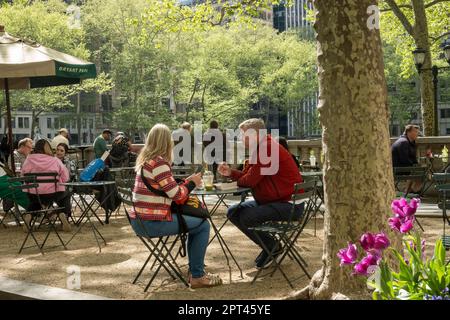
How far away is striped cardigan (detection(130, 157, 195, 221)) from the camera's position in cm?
578

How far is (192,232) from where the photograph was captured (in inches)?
237

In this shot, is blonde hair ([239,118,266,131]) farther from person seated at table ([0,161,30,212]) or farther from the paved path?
person seated at table ([0,161,30,212])

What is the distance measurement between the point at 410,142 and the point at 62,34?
115 ft

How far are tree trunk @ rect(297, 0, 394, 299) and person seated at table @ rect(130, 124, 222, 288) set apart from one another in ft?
5.07

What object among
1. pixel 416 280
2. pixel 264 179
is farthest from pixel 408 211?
pixel 264 179

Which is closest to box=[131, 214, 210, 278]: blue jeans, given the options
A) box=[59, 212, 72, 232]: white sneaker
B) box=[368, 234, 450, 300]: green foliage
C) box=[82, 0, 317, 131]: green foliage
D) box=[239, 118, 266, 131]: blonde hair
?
box=[239, 118, 266, 131]: blonde hair

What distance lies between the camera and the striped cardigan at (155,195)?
5781 mm

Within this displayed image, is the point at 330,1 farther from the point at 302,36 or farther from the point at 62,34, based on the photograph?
the point at 302,36

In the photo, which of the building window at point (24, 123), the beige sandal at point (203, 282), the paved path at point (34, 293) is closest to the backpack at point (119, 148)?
the paved path at point (34, 293)

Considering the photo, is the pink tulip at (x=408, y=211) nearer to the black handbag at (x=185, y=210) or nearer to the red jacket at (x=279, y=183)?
the black handbag at (x=185, y=210)

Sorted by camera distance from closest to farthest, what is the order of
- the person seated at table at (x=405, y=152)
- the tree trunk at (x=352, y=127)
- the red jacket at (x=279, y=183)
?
1. the tree trunk at (x=352, y=127)
2. the red jacket at (x=279, y=183)
3. the person seated at table at (x=405, y=152)

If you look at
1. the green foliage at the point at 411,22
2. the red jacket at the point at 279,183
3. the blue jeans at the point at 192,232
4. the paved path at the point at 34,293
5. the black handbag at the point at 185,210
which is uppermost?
the green foliage at the point at 411,22

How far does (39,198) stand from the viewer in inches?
363

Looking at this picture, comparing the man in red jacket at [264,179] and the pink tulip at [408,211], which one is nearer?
the pink tulip at [408,211]
